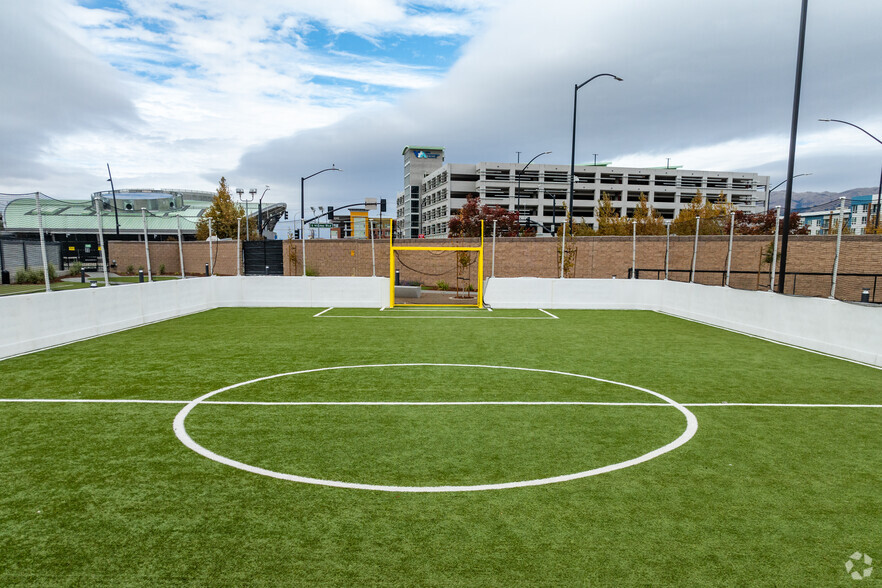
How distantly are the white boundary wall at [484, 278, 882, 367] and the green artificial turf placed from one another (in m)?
1.48

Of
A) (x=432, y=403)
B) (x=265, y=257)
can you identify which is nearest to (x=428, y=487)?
(x=432, y=403)

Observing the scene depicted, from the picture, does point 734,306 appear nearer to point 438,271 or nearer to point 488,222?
point 438,271

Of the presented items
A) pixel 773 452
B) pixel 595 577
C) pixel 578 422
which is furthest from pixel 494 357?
pixel 595 577

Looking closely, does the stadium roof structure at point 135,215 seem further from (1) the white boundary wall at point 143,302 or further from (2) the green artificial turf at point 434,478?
(2) the green artificial turf at point 434,478

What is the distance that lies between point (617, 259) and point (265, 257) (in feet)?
85.1

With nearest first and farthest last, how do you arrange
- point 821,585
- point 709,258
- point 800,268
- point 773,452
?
point 821,585 < point 773,452 < point 800,268 < point 709,258

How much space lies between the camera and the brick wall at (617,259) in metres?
24.3

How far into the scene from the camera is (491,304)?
24.0 m

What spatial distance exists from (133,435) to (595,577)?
19.8 feet

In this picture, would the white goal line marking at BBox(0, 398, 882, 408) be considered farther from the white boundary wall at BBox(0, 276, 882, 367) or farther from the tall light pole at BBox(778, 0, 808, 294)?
the tall light pole at BBox(778, 0, 808, 294)

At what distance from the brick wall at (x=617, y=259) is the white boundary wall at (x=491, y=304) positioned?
14.8 feet

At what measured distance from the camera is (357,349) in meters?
13.3

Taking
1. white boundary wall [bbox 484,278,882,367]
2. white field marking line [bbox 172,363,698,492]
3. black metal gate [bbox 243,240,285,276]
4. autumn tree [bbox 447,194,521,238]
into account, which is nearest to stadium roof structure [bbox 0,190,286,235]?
black metal gate [bbox 243,240,285,276]

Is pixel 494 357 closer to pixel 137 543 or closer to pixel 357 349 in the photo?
pixel 357 349
